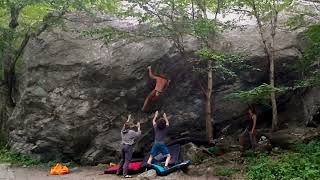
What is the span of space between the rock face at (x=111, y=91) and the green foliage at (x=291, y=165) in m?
3.50

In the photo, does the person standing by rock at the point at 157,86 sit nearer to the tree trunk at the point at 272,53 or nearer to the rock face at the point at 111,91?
the rock face at the point at 111,91

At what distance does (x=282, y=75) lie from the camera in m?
14.4

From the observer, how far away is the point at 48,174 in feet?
41.1

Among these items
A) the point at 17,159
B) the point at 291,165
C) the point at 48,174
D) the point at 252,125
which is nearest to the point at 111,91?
the point at 48,174

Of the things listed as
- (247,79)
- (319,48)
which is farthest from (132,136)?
(319,48)

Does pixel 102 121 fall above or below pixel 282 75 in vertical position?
below

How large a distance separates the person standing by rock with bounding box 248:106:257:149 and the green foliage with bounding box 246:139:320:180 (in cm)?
192

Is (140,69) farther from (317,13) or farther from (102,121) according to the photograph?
(317,13)

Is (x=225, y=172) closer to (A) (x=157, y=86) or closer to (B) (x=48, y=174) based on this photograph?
(A) (x=157, y=86)

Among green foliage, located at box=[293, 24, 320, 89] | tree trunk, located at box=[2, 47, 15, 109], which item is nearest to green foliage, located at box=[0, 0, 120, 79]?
tree trunk, located at box=[2, 47, 15, 109]

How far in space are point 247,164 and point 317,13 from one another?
20.3 feet

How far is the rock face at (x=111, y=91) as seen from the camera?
1416cm

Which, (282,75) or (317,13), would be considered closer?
(317,13)

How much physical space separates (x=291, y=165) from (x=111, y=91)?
23.0 ft
